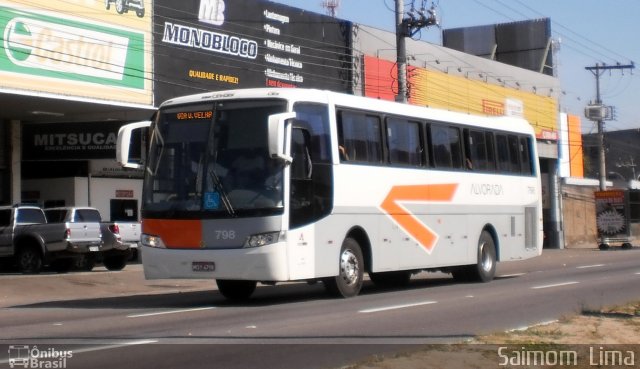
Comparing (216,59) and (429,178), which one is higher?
(216,59)

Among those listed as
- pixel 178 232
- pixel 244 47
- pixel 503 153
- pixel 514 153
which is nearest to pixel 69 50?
pixel 244 47

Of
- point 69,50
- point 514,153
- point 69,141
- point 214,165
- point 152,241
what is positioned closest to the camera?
point 214,165

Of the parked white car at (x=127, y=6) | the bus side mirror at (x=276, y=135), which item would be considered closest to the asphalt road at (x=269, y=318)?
the bus side mirror at (x=276, y=135)

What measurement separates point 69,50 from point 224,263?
46.7 feet

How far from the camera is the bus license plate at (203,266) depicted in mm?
15945

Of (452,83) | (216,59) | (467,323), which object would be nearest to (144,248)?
(467,323)

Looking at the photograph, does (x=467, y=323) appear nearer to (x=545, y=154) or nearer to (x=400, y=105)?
(x=400, y=105)

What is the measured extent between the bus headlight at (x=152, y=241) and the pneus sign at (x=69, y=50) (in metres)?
11.7

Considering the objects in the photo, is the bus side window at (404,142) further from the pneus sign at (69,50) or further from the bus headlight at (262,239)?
the pneus sign at (69,50)

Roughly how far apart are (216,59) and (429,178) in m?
14.3

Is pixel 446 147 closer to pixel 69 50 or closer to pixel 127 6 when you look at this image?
pixel 69 50

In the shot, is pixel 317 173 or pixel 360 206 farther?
pixel 360 206

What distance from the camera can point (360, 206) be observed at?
17.9m

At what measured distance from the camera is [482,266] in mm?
22234
